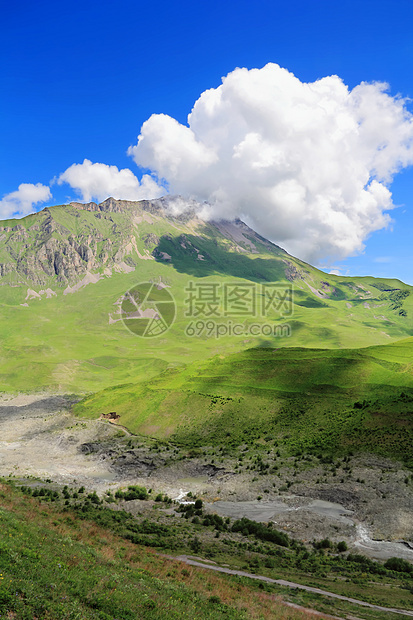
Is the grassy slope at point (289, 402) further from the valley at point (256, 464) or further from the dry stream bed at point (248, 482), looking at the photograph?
the dry stream bed at point (248, 482)

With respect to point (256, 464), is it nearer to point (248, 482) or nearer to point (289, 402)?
point (248, 482)

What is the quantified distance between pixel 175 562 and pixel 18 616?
22.3 m

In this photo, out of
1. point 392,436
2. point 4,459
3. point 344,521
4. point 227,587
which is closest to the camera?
point 227,587

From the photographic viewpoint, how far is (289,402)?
9306cm

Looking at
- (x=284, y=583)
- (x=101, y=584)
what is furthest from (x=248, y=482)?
(x=101, y=584)

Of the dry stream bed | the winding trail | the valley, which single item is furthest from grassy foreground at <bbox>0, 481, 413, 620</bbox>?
the dry stream bed

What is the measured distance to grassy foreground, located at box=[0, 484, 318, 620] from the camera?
1511 centimetres

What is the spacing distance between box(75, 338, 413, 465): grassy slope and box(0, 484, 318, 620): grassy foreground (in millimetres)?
50431

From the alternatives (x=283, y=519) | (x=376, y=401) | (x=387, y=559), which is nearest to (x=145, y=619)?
(x=387, y=559)

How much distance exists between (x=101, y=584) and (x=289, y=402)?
79930 millimetres

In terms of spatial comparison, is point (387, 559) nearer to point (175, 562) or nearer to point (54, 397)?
point (175, 562)

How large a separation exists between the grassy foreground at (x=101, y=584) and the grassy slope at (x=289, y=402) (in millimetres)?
50431

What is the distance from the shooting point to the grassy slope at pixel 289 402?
74.1 meters

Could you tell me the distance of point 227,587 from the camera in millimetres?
26641
